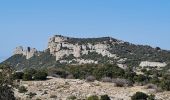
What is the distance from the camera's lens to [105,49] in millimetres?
131250

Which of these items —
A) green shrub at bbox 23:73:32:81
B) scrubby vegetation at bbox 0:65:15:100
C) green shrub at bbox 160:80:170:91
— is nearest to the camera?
scrubby vegetation at bbox 0:65:15:100

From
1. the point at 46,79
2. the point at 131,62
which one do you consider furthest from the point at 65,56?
the point at 46,79

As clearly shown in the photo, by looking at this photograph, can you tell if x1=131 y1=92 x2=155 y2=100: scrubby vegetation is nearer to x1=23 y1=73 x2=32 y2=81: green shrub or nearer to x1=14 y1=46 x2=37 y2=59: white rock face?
x1=23 y1=73 x2=32 y2=81: green shrub

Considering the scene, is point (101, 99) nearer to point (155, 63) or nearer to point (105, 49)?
point (155, 63)

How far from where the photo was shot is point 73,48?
135000 millimetres

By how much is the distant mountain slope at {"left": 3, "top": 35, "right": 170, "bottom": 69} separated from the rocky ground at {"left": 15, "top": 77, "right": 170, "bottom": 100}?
2714 inches

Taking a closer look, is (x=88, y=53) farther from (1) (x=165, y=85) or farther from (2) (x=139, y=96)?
(2) (x=139, y=96)

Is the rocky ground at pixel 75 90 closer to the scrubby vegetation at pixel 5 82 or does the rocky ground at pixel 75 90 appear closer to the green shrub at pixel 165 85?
the green shrub at pixel 165 85

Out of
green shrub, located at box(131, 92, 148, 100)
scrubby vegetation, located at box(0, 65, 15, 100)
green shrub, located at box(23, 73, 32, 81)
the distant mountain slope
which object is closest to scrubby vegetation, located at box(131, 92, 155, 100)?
green shrub, located at box(131, 92, 148, 100)

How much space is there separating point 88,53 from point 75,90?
291 feet

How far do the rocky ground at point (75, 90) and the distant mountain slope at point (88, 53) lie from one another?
6893 cm

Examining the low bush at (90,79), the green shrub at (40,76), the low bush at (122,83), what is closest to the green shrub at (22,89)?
the green shrub at (40,76)

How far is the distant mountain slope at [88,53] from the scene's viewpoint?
408 feet

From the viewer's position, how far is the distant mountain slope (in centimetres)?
12425
